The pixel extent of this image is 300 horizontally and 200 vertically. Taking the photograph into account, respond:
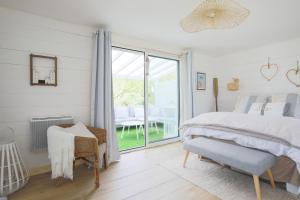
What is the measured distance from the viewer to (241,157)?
1.82 metres

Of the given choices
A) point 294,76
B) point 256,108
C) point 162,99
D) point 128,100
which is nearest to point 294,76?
point 294,76

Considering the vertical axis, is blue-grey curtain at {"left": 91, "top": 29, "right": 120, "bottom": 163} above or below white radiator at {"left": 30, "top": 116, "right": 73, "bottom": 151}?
above

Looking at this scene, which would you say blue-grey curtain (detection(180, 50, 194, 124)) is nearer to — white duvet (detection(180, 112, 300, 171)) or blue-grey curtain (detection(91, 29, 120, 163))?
white duvet (detection(180, 112, 300, 171))

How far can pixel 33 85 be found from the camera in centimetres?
234

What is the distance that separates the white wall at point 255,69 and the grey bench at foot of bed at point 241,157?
7.71 ft

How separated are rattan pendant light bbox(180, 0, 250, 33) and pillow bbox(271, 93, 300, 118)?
2120 mm

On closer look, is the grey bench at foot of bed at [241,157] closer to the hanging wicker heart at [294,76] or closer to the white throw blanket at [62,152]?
the white throw blanket at [62,152]

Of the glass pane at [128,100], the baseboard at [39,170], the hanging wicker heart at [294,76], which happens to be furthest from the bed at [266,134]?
the baseboard at [39,170]

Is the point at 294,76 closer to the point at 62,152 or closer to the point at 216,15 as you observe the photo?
the point at 216,15

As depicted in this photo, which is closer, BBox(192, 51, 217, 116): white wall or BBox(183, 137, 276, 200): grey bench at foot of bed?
BBox(183, 137, 276, 200): grey bench at foot of bed

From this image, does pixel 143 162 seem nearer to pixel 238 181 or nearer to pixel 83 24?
pixel 238 181

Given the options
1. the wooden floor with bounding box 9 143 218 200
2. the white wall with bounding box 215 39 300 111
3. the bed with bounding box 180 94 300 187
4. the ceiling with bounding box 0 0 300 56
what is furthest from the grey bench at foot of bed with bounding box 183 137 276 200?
the white wall with bounding box 215 39 300 111

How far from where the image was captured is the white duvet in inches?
71.5

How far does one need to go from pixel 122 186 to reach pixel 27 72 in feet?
6.37
